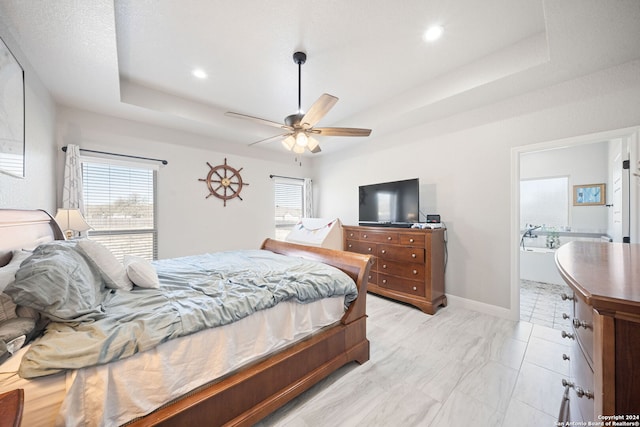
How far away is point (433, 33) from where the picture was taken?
2055 millimetres

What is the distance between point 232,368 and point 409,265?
247 cm

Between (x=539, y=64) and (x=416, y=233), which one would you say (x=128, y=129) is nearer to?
(x=416, y=233)

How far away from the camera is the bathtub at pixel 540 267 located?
13.2 ft

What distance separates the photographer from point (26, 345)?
910mm

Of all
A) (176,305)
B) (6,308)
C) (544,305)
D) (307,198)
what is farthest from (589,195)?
(6,308)

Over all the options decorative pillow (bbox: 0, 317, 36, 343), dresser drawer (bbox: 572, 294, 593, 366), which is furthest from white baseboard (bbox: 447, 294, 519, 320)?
decorative pillow (bbox: 0, 317, 36, 343)

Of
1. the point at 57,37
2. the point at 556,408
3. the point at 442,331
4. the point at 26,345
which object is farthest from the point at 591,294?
the point at 57,37

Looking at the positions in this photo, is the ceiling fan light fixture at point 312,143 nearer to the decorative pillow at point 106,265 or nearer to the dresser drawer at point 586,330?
the decorative pillow at point 106,265

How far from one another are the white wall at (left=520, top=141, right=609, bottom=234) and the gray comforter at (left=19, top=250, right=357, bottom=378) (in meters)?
4.86

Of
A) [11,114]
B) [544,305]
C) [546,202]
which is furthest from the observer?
[546,202]

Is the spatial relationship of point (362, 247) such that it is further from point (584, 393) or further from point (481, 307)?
point (584, 393)

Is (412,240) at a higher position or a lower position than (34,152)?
lower

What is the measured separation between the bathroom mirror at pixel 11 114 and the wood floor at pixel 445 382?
2472 mm

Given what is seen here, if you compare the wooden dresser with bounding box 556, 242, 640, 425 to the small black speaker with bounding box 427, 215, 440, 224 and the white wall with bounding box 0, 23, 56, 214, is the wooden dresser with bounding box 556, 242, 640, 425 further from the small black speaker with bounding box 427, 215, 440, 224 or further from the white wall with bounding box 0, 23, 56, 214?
the white wall with bounding box 0, 23, 56, 214
